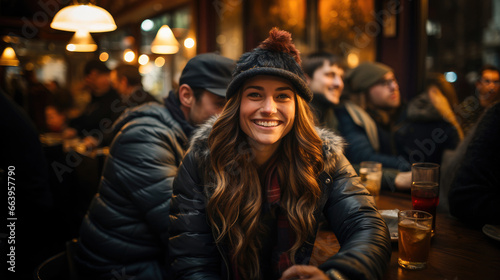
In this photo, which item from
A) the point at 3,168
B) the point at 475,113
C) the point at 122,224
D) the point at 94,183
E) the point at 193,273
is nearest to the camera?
the point at 193,273

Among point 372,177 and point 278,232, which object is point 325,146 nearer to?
point 278,232

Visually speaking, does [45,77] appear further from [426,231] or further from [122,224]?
[426,231]

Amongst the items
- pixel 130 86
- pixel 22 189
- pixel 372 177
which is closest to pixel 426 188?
pixel 372 177

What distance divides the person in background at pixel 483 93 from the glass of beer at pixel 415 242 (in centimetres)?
263

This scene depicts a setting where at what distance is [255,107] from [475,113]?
3104mm

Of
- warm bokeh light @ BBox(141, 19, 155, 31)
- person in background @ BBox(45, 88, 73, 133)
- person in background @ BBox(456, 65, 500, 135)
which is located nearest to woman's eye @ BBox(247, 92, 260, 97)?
person in background @ BBox(456, 65, 500, 135)

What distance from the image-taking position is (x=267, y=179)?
1624mm

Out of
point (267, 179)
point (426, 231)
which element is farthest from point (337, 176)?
point (426, 231)

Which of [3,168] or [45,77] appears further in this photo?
[45,77]

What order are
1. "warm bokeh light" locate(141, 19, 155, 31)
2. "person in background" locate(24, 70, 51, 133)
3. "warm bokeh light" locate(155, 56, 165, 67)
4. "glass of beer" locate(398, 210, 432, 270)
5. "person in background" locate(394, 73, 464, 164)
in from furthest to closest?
1. "warm bokeh light" locate(155, 56, 165, 67)
2. "warm bokeh light" locate(141, 19, 155, 31)
3. "person in background" locate(24, 70, 51, 133)
4. "person in background" locate(394, 73, 464, 164)
5. "glass of beer" locate(398, 210, 432, 270)

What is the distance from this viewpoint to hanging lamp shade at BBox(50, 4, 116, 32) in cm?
302

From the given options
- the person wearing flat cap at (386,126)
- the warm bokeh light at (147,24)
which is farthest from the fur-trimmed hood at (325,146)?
the warm bokeh light at (147,24)

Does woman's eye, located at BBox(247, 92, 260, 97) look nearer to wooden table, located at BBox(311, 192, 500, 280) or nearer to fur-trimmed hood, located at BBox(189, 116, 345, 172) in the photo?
fur-trimmed hood, located at BBox(189, 116, 345, 172)

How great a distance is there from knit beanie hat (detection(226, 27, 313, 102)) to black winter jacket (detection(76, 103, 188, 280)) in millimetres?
610
